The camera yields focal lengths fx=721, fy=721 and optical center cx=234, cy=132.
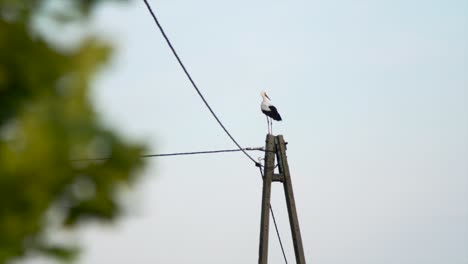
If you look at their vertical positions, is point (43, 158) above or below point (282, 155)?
below

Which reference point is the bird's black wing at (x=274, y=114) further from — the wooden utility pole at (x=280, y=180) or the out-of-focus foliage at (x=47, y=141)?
the out-of-focus foliage at (x=47, y=141)

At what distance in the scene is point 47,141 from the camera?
4.00 feet

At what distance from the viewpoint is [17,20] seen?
4.44 feet

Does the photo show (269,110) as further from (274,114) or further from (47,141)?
(47,141)

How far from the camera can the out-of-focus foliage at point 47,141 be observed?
49.0 inches

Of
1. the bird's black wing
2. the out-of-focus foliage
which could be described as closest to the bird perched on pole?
the bird's black wing

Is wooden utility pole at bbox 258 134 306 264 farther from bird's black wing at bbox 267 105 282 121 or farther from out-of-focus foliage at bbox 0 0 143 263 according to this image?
out-of-focus foliage at bbox 0 0 143 263

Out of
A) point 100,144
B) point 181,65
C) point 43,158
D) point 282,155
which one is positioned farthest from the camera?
point 282,155

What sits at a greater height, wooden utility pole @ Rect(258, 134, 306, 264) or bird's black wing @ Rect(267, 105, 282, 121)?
bird's black wing @ Rect(267, 105, 282, 121)

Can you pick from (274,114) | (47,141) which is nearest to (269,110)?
(274,114)

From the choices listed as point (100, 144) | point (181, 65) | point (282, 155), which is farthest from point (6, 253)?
point (282, 155)

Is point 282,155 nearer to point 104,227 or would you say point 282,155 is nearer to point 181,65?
point 181,65

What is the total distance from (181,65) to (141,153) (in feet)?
18.9

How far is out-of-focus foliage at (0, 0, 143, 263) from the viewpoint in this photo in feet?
4.08
